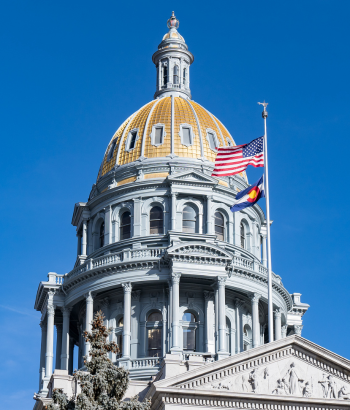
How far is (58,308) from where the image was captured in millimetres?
66688

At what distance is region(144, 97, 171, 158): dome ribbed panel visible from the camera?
69.1m

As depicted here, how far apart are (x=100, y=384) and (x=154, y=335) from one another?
27.0 m

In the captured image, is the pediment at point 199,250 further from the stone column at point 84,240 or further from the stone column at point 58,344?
the stone column at point 58,344

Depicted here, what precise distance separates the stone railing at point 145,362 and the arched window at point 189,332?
3.34 m

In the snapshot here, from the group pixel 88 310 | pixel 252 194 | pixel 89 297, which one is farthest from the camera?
pixel 89 297

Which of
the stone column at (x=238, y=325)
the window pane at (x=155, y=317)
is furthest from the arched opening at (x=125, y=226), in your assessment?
the stone column at (x=238, y=325)

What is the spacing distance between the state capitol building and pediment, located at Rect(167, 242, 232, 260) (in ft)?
0.19

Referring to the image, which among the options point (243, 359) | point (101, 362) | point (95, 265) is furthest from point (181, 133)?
point (101, 362)

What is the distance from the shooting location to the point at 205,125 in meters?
70.9

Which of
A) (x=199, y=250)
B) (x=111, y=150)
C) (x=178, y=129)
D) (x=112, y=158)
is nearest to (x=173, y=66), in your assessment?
(x=178, y=129)

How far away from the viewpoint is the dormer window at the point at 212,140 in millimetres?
70000

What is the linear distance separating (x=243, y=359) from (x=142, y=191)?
2620 cm

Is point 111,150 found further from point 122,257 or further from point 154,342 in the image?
point 154,342

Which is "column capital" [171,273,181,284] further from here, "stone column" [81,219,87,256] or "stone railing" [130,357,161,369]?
"stone column" [81,219,87,256]
